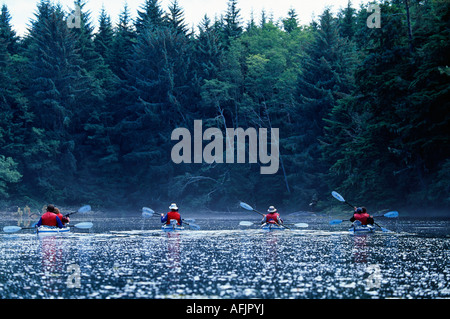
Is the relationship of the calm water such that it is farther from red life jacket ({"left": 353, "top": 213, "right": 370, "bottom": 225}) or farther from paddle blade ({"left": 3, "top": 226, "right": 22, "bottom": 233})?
red life jacket ({"left": 353, "top": 213, "right": 370, "bottom": 225})

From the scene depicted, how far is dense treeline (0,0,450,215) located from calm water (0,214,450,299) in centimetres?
3374

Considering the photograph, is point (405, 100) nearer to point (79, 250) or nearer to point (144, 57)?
point (79, 250)

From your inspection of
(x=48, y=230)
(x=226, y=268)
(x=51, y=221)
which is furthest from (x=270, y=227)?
(x=226, y=268)

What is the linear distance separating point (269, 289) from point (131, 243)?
12291 millimetres

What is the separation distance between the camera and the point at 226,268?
17.1 m

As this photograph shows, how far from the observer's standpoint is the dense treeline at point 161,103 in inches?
2633

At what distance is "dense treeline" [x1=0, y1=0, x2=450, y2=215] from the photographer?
6688cm

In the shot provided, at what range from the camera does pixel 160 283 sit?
14.6m

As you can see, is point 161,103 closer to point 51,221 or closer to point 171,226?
point 171,226

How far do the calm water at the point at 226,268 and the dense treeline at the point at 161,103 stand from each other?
33744mm

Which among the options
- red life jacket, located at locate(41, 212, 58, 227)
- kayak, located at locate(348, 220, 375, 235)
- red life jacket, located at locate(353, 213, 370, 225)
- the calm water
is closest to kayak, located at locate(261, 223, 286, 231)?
kayak, located at locate(348, 220, 375, 235)

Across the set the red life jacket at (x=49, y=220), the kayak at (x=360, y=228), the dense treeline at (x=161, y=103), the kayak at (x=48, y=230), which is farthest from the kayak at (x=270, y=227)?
the dense treeline at (x=161, y=103)

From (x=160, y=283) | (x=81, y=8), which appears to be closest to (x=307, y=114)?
(x=81, y=8)

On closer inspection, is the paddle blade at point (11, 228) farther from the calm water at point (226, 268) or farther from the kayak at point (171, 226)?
the kayak at point (171, 226)
